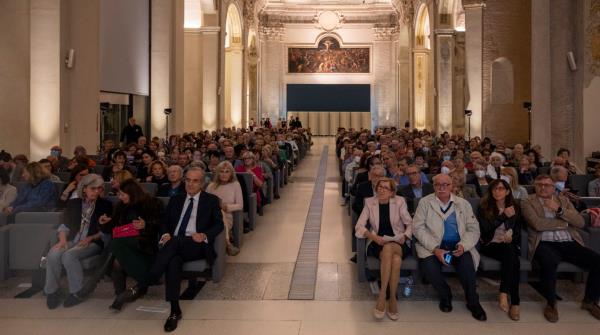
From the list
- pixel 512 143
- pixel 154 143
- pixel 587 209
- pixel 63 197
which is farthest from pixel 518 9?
pixel 63 197

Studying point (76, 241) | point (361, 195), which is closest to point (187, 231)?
point (76, 241)

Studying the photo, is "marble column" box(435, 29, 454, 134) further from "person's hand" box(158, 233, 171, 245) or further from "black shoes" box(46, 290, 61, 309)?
"black shoes" box(46, 290, 61, 309)

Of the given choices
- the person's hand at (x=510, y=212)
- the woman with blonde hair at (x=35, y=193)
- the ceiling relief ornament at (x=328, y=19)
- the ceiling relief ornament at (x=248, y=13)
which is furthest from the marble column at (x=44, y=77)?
the ceiling relief ornament at (x=328, y=19)

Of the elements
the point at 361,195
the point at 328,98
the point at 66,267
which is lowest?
the point at 66,267

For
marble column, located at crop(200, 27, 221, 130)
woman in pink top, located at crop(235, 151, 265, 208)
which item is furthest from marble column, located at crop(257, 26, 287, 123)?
woman in pink top, located at crop(235, 151, 265, 208)

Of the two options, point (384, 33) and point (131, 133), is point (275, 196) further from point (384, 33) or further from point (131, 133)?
point (384, 33)

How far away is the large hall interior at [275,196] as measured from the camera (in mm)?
6402

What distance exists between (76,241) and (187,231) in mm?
1217

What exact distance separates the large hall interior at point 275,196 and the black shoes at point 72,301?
14mm

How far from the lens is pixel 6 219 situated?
25.5 ft

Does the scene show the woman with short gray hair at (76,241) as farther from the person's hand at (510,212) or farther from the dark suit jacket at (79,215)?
the person's hand at (510,212)

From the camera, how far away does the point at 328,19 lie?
41188mm

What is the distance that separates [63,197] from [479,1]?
51.4 feet

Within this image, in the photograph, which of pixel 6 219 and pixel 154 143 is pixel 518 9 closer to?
pixel 154 143
